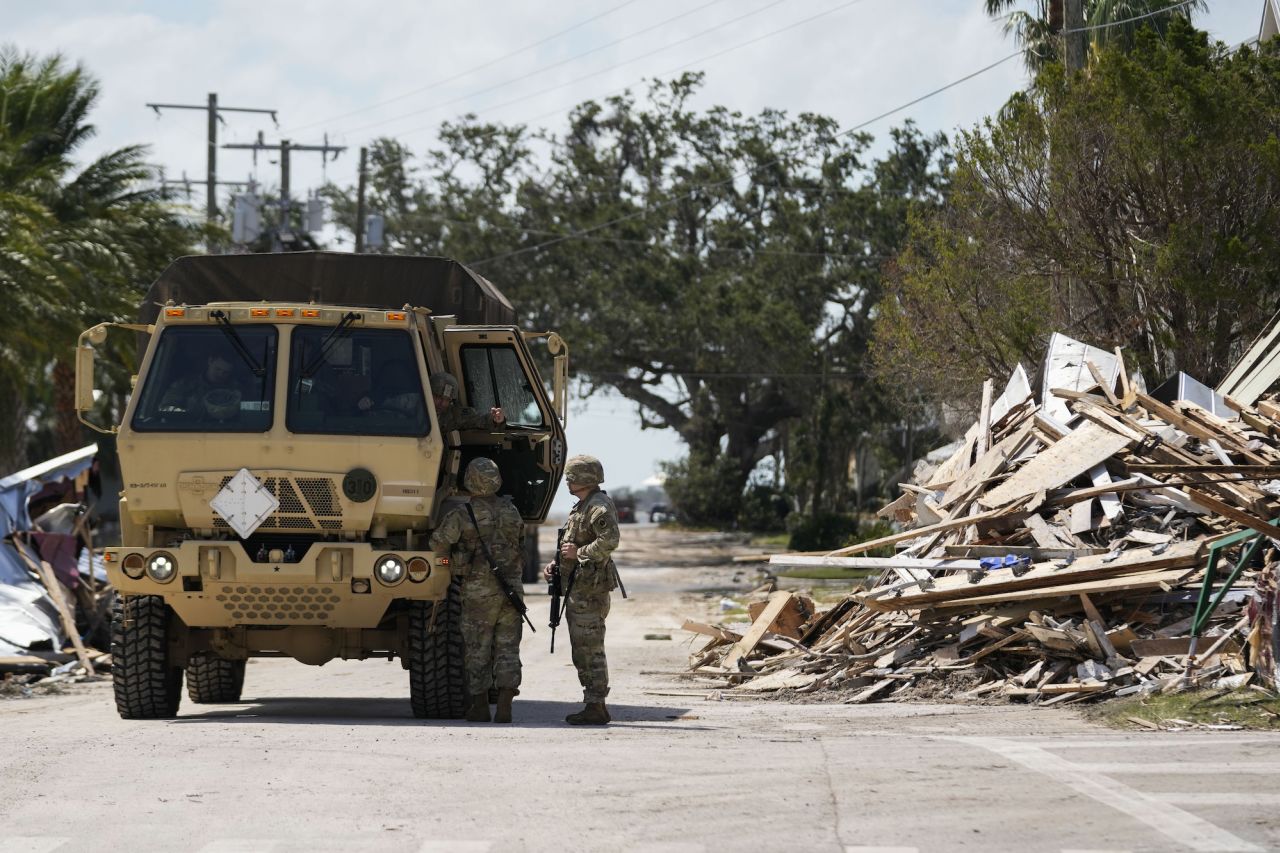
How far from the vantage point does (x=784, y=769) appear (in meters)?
8.46

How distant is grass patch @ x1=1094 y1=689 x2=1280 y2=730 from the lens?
10.5 m

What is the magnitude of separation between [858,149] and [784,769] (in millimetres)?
44460

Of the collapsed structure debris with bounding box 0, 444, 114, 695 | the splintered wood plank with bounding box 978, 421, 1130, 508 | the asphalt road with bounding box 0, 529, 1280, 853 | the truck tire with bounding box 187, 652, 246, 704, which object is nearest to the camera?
the asphalt road with bounding box 0, 529, 1280, 853

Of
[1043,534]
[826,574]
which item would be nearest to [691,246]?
[826,574]

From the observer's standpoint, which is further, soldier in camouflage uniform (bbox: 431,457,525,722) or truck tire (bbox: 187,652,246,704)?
truck tire (bbox: 187,652,246,704)

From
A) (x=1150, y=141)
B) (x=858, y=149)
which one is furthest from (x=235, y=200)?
(x=1150, y=141)

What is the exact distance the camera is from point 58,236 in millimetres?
28812

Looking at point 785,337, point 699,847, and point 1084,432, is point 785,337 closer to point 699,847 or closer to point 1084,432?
point 1084,432

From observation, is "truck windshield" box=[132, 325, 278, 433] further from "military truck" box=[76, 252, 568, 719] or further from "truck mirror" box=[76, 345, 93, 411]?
"truck mirror" box=[76, 345, 93, 411]

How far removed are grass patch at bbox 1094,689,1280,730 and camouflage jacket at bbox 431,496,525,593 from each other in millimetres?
4113

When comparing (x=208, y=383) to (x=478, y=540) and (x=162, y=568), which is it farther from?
(x=478, y=540)

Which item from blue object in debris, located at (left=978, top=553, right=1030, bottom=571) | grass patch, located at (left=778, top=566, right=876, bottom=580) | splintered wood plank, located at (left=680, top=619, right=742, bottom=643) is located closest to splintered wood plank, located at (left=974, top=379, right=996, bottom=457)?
splintered wood plank, located at (left=680, top=619, right=742, bottom=643)

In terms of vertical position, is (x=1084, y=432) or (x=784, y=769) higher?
(x=1084, y=432)

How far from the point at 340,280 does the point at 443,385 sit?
5.93 ft
